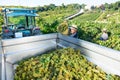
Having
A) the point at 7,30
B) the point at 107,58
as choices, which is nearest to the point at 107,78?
the point at 107,58

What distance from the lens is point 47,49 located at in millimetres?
3377

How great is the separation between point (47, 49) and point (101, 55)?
1.03 m

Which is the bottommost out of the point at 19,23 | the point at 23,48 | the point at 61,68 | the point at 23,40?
the point at 19,23

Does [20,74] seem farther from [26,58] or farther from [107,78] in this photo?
[107,78]

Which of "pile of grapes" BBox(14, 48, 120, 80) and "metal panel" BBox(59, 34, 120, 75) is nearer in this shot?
"metal panel" BBox(59, 34, 120, 75)

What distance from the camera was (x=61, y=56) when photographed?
117 inches

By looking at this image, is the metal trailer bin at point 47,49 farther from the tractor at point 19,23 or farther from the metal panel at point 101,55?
the tractor at point 19,23

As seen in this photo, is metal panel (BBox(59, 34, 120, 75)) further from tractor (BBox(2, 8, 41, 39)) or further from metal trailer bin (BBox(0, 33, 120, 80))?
tractor (BBox(2, 8, 41, 39))

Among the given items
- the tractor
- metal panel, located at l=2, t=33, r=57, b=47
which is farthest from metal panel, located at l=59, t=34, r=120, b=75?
the tractor

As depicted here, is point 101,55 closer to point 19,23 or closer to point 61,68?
point 61,68

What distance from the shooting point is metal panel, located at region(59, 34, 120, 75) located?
2.40m

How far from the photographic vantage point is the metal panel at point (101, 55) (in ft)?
7.87

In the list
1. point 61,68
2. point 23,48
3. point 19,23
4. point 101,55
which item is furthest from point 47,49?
point 19,23

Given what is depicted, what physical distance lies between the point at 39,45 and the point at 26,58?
0.29m
